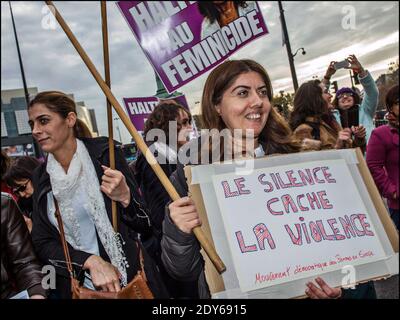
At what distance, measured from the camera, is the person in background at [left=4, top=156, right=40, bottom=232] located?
62.1 inches

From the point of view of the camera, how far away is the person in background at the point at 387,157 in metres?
1.50

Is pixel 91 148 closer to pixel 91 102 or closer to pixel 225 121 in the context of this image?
pixel 91 102

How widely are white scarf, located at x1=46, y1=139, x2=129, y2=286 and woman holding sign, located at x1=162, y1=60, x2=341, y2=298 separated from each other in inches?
13.6

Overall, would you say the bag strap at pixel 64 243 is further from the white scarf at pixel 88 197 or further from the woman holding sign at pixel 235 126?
the woman holding sign at pixel 235 126

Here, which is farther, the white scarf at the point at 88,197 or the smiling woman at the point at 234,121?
the white scarf at the point at 88,197

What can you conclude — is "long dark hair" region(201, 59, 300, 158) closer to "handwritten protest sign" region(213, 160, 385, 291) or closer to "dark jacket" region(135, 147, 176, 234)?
"handwritten protest sign" region(213, 160, 385, 291)

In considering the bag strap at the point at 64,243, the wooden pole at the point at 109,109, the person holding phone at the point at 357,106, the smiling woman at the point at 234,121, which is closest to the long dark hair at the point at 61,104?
the wooden pole at the point at 109,109

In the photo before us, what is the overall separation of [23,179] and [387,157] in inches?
58.6

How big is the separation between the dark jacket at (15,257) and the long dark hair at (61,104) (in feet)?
1.17

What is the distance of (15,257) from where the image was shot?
1.35 m

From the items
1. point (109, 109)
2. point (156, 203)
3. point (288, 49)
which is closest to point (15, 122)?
point (109, 109)

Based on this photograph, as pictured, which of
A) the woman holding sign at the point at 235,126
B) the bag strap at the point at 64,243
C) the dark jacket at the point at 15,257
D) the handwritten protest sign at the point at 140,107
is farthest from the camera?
the handwritten protest sign at the point at 140,107

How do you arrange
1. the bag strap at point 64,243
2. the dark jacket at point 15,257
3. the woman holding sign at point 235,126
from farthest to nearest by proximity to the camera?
the bag strap at point 64,243 → the dark jacket at point 15,257 → the woman holding sign at point 235,126

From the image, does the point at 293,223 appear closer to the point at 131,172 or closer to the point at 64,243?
the point at 131,172
